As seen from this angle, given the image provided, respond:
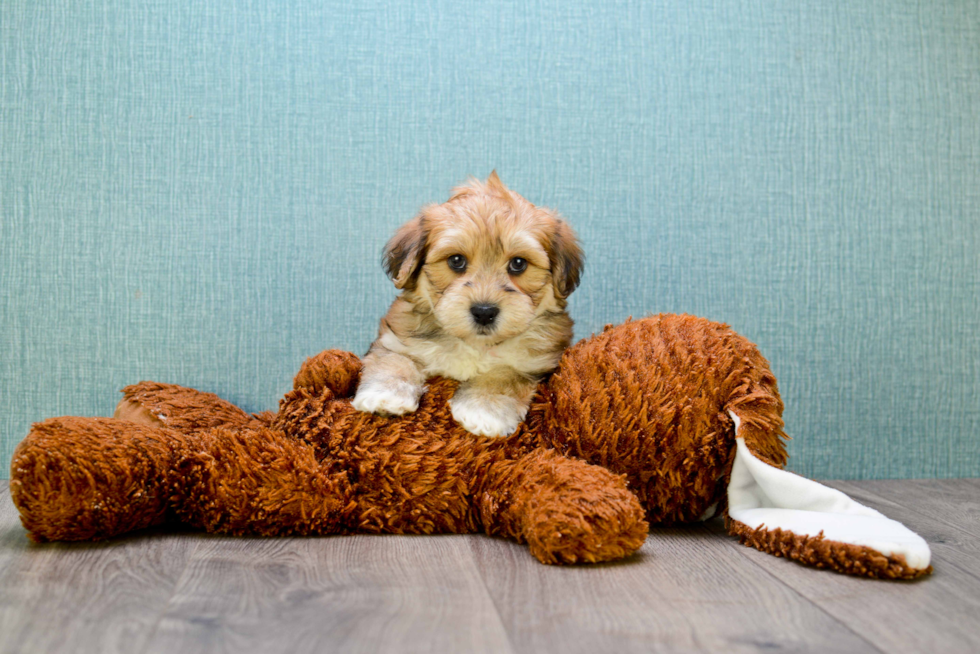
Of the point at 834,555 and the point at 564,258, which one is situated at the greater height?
the point at 564,258

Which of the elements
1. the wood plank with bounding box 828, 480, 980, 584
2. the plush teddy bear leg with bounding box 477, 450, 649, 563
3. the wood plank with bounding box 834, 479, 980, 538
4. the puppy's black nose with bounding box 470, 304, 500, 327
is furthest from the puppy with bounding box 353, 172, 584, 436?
the wood plank with bounding box 834, 479, 980, 538

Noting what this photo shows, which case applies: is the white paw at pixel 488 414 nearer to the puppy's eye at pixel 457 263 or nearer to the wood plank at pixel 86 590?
the puppy's eye at pixel 457 263

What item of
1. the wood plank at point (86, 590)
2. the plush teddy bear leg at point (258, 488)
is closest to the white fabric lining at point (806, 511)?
the plush teddy bear leg at point (258, 488)

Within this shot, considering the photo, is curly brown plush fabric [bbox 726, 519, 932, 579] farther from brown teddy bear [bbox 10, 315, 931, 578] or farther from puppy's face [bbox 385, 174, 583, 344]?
puppy's face [bbox 385, 174, 583, 344]

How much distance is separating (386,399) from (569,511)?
1.82 ft

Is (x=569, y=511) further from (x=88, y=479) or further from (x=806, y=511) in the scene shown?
(x=88, y=479)

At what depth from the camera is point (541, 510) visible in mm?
1696

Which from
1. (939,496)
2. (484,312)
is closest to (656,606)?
(484,312)

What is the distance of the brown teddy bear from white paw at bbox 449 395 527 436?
2cm

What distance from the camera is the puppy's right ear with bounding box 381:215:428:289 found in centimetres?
206

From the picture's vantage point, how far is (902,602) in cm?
149

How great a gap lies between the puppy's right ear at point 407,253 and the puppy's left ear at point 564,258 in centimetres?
35

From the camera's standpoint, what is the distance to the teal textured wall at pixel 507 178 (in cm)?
269

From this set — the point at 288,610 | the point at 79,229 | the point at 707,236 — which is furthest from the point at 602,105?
the point at 288,610
